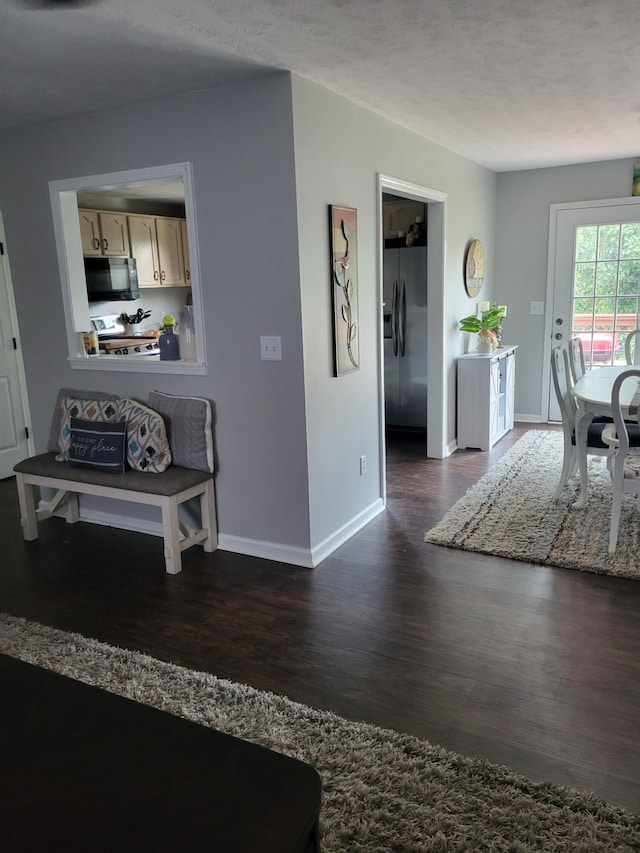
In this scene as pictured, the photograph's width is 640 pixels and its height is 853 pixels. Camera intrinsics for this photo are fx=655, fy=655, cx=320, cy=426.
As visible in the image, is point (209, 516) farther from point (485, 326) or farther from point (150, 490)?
point (485, 326)

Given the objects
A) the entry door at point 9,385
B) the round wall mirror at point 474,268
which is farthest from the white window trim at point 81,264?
the round wall mirror at point 474,268

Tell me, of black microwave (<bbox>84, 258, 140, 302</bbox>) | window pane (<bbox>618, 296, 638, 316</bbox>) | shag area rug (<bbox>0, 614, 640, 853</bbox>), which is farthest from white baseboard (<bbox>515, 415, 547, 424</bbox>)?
shag area rug (<bbox>0, 614, 640, 853</bbox>)

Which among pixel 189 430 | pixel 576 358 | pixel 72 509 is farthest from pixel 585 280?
pixel 72 509

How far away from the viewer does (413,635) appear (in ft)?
9.00

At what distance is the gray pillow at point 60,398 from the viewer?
13.0 feet

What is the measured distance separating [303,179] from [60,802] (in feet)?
9.15

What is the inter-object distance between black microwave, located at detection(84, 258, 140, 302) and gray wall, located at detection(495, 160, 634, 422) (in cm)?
363

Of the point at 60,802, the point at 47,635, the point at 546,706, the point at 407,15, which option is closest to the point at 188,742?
the point at 60,802

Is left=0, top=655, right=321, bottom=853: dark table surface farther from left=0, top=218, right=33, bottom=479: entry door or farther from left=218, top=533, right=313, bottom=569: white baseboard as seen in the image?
left=0, top=218, right=33, bottom=479: entry door

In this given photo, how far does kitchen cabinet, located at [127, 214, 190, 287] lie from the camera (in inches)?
261

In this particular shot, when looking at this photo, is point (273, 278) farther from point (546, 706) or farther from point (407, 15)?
point (546, 706)

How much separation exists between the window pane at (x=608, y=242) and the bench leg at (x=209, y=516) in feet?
14.8

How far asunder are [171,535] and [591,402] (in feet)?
7.71

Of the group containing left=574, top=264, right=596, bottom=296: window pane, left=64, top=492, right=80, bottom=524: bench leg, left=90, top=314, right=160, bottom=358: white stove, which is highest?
left=574, top=264, right=596, bottom=296: window pane
